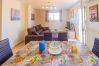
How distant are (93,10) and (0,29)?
346 cm

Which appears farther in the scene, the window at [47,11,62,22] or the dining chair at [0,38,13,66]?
the window at [47,11,62,22]

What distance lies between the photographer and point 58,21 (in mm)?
11398

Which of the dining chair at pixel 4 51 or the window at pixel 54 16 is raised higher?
the window at pixel 54 16

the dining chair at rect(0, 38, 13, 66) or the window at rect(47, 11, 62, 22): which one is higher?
the window at rect(47, 11, 62, 22)

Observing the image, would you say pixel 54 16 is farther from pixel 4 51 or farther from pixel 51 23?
pixel 4 51

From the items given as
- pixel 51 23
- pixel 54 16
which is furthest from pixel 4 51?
pixel 54 16

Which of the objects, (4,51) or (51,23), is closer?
(4,51)

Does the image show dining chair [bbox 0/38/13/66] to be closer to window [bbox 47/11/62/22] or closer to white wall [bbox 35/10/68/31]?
white wall [bbox 35/10/68/31]

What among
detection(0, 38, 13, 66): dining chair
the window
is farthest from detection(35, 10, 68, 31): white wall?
detection(0, 38, 13, 66): dining chair

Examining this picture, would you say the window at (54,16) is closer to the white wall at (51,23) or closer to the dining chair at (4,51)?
the white wall at (51,23)

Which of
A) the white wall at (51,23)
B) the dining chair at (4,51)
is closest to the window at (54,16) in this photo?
the white wall at (51,23)

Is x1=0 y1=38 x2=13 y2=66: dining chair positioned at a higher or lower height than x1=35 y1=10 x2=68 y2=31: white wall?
lower

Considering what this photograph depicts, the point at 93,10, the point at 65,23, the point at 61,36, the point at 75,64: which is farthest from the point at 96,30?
the point at 65,23

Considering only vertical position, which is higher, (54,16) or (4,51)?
(54,16)
